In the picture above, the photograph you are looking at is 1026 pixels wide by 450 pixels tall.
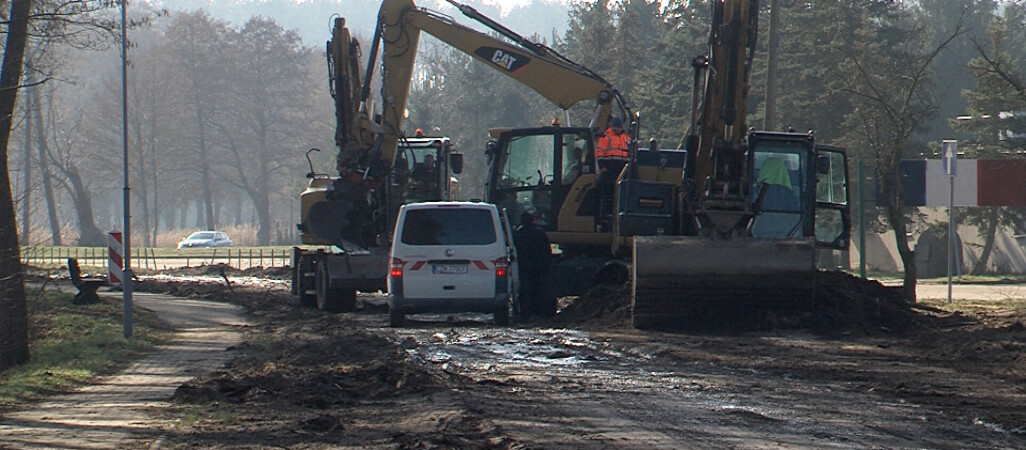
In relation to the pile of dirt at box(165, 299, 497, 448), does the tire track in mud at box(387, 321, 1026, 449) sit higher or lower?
higher

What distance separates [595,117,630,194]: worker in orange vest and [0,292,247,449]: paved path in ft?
21.5

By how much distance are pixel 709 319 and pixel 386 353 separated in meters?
4.97

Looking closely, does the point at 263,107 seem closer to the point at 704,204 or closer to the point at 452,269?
the point at 452,269

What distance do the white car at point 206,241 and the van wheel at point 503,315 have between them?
6360cm

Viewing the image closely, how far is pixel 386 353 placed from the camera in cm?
1545

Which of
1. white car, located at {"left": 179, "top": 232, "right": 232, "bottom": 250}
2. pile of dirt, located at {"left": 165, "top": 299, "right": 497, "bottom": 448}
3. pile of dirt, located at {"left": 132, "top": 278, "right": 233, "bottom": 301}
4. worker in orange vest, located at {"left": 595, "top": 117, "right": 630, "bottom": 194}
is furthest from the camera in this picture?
white car, located at {"left": 179, "top": 232, "right": 232, "bottom": 250}

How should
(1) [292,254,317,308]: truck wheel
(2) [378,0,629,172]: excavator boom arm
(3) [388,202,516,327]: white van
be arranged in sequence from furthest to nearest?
1. (1) [292,254,317,308]: truck wheel
2. (2) [378,0,629,172]: excavator boom arm
3. (3) [388,202,516,327]: white van

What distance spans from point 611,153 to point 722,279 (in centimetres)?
572

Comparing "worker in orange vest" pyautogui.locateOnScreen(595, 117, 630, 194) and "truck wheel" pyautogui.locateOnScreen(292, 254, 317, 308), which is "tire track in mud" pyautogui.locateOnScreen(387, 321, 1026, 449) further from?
"truck wheel" pyautogui.locateOnScreen(292, 254, 317, 308)

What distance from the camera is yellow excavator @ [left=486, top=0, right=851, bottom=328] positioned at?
17812 mm

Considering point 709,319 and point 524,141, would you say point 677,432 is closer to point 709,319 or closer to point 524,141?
point 709,319

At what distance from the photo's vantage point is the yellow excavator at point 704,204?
1781cm

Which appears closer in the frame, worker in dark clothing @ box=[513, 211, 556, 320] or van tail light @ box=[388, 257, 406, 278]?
van tail light @ box=[388, 257, 406, 278]

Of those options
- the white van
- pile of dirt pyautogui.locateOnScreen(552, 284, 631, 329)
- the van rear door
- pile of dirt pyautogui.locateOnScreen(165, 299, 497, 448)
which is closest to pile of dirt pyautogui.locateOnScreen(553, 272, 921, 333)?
pile of dirt pyautogui.locateOnScreen(552, 284, 631, 329)
